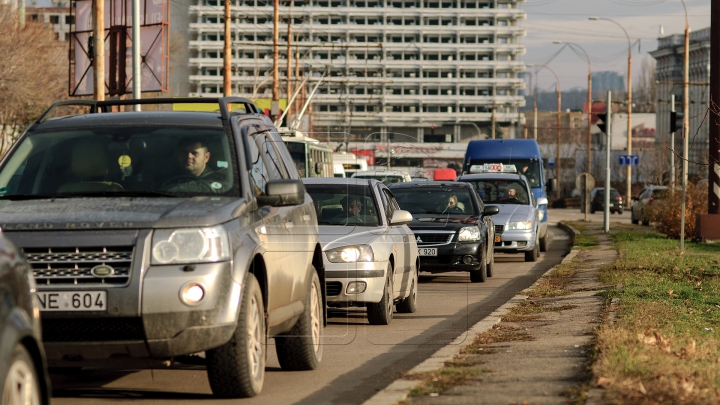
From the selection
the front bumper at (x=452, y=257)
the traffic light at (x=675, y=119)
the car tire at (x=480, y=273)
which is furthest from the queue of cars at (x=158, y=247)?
the traffic light at (x=675, y=119)

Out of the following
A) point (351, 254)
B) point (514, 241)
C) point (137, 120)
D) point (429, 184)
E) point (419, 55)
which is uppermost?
point (419, 55)

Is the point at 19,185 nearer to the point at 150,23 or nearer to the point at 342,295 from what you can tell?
the point at 342,295

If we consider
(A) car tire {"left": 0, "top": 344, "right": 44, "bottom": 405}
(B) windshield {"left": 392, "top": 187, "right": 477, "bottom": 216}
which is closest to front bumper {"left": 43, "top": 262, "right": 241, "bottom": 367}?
(A) car tire {"left": 0, "top": 344, "right": 44, "bottom": 405}

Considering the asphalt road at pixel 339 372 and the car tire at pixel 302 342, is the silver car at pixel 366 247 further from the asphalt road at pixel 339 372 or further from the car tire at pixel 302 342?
the car tire at pixel 302 342

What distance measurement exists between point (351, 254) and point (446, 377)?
14.5 feet

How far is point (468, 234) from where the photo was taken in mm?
18344

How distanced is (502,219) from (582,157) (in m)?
99.5

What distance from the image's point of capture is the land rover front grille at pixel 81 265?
21.7 feet

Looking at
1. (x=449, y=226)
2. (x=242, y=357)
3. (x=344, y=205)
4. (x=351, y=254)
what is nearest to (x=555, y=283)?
(x=449, y=226)

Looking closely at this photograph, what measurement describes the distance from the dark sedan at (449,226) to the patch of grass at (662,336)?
1988 millimetres

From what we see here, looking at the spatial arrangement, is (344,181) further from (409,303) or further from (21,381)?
(21,381)

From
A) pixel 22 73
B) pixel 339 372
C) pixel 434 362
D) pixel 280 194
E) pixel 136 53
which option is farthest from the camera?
pixel 22 73

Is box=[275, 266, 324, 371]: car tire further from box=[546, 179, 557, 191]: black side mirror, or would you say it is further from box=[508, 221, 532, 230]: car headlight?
box=[546, 179, 557, 191]: black side mirror

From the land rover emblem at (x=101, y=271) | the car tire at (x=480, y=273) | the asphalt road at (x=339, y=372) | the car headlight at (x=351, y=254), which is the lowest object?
the car tire at (x=480, y=273)
